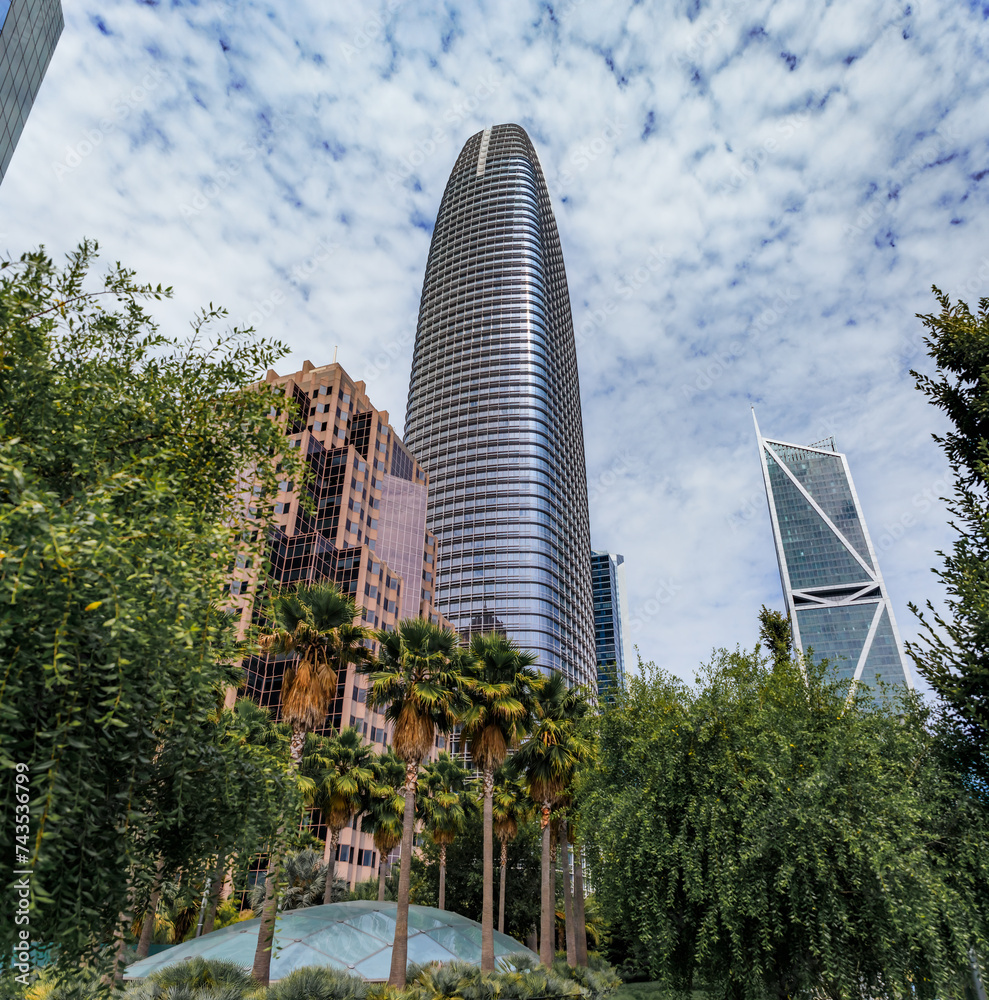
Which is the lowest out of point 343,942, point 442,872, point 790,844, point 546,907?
point 343,942

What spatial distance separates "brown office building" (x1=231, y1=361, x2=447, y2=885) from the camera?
72.4 meters

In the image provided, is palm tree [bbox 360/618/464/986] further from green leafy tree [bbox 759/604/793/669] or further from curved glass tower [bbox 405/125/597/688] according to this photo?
curved glass tower [bbox 405/125/597/688]

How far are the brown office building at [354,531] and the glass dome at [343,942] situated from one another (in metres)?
42.5

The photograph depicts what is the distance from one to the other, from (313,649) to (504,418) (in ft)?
407

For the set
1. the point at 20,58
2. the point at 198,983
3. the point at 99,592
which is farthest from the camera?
the point at 20,58

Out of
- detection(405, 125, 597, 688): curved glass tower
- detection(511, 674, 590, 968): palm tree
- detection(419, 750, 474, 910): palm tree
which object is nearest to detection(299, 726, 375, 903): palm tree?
detection(419, 750, 474, 910): palm tree

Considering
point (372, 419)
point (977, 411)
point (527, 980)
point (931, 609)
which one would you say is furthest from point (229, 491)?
point (372, 419)

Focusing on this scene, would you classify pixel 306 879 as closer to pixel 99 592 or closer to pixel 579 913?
pixel 579 913

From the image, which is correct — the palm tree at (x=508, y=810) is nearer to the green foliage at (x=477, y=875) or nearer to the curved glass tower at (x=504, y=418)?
the green foliage at (x=477, y=875)

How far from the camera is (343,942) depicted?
2541cm

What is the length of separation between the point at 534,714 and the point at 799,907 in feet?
52.2

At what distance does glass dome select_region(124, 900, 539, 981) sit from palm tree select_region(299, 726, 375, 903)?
148 inches

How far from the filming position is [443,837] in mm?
35156

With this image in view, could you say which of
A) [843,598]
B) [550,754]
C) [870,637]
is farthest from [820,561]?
[550,754]
